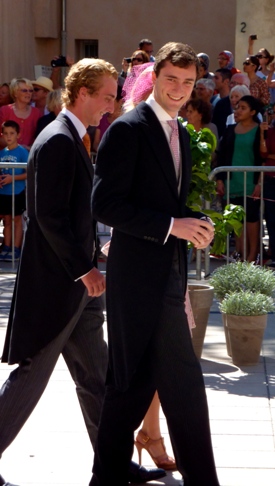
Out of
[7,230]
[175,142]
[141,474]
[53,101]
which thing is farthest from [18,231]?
[175,142]

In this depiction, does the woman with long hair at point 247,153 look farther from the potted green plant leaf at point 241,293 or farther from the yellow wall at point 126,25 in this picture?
the yellow wall at point 126,25

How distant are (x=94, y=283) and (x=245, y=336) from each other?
266cm

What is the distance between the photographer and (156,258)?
3871 millimetres

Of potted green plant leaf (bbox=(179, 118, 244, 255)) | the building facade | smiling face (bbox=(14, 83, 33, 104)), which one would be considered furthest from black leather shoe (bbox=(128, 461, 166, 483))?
the building facade

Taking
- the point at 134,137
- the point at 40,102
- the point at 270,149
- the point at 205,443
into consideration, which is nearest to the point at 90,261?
the point at 134,137

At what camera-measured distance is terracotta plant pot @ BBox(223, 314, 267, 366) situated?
655cm

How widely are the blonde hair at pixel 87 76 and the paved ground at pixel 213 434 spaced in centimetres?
158

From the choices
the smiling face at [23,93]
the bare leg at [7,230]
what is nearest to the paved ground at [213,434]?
the bare leg at [7,230]

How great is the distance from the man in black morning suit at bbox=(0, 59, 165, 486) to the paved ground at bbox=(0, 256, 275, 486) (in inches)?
20.6

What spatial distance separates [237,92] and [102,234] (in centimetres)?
340

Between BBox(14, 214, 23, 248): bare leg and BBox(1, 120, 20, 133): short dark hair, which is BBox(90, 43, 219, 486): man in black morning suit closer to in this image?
BBox(14, 214, 23, 248): bare leg

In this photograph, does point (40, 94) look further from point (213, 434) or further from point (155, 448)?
point (155, 448)

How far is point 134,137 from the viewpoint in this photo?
385 centimetres

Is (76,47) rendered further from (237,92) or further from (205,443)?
(205,443)
